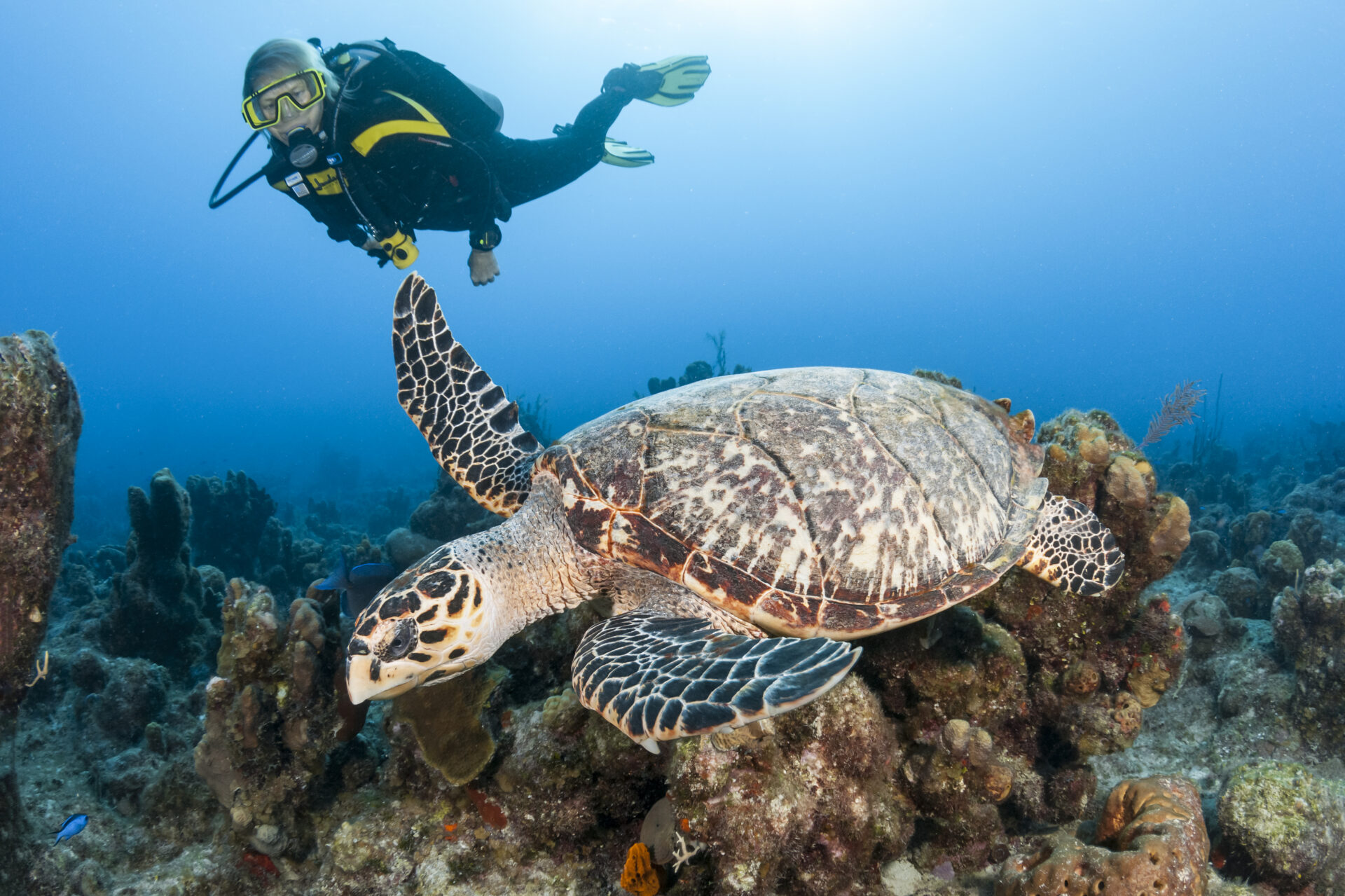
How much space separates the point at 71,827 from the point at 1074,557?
560 centimetres

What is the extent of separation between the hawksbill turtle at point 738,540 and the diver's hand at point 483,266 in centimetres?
449

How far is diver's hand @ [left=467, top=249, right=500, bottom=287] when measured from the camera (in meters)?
6.96

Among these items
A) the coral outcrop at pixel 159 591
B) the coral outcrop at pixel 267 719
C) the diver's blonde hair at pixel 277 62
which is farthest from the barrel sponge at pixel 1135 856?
the diver's blonde hair at pixel 277 62

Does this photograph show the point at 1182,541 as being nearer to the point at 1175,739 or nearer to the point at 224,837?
the point at 1175,739

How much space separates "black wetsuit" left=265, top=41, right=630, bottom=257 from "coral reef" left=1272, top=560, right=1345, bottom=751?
807cm

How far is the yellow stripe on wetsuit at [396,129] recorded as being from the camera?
597 cm

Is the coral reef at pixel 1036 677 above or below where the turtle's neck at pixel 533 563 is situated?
below

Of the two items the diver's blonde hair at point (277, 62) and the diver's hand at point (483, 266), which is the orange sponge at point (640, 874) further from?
the diver's blonde hair at point (277, 62)

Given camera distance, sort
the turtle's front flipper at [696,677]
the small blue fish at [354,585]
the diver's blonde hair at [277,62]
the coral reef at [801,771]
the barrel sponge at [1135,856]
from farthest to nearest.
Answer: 1. the diver's blonde hair at [277,62]
2. the small blue fish at [354,585]
3. the coral reef at [801,771]
4. the barrel sponge at [1135,856]
5. the turtle's front flipper at [696,677]

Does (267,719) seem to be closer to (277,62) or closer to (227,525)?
(277,62)

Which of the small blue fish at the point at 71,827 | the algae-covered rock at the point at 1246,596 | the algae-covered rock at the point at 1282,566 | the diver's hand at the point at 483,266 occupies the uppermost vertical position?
the diver's hand at the point at 483,266

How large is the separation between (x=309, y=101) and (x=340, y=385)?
139123 mm

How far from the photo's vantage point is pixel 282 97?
17.7ft

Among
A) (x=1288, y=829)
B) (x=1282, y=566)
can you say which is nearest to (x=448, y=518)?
(x=1288, y=829)
